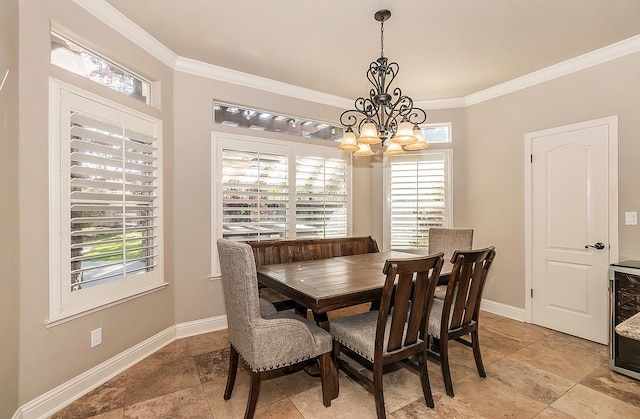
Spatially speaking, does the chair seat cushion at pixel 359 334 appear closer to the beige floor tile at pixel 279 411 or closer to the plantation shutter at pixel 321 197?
the beige floor tile at pixel 279 411

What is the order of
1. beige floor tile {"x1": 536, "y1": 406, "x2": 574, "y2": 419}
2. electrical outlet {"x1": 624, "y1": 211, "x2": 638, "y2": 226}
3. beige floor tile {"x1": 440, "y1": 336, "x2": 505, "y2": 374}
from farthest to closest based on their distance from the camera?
1. electrical outlet {"x1": 624, "y1": 211, "x2": 638, "y2": 226}
2. beige floor tile {"x1": 440, "y1": 336, "x2": 505, "y2": 374}
3. beige floor tile {"x1": 536, "y1": 406, "x2": 574, "y2": 419}

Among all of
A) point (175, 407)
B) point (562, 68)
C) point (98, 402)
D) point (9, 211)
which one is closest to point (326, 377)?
point (175, 407)

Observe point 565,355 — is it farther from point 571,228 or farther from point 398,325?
point 398,325

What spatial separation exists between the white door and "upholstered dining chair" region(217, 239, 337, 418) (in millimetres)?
2872

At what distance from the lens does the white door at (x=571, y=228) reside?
2941 millimetres

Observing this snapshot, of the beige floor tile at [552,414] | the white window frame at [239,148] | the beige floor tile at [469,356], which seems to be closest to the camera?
the beige floor tile at [552,414]

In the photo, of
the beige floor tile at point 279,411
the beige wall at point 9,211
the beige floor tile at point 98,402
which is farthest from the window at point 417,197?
the beige wall at point 9,211

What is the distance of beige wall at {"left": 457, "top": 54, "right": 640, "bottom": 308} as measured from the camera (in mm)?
2785

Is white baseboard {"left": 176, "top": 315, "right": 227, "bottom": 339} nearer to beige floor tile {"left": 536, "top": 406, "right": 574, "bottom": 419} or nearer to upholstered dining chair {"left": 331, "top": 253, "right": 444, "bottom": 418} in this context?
upholstered dining chair {"left": 331, "top": 253, "right": 444, "bottom": 418}

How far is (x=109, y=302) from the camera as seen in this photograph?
91.7 inches

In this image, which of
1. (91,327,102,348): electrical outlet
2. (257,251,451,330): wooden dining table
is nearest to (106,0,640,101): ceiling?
(257,251,451,330): wooden dining table

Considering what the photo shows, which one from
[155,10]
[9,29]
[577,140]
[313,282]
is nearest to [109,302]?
[313,282]

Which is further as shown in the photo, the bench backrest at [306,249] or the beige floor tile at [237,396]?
the bench backrest at [306,249]

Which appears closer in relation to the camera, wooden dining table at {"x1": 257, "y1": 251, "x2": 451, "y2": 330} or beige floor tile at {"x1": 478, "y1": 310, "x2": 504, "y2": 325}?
wooden dining table at {"x1": 257, "y1": 251, "x2": 451, "y2": 330}
